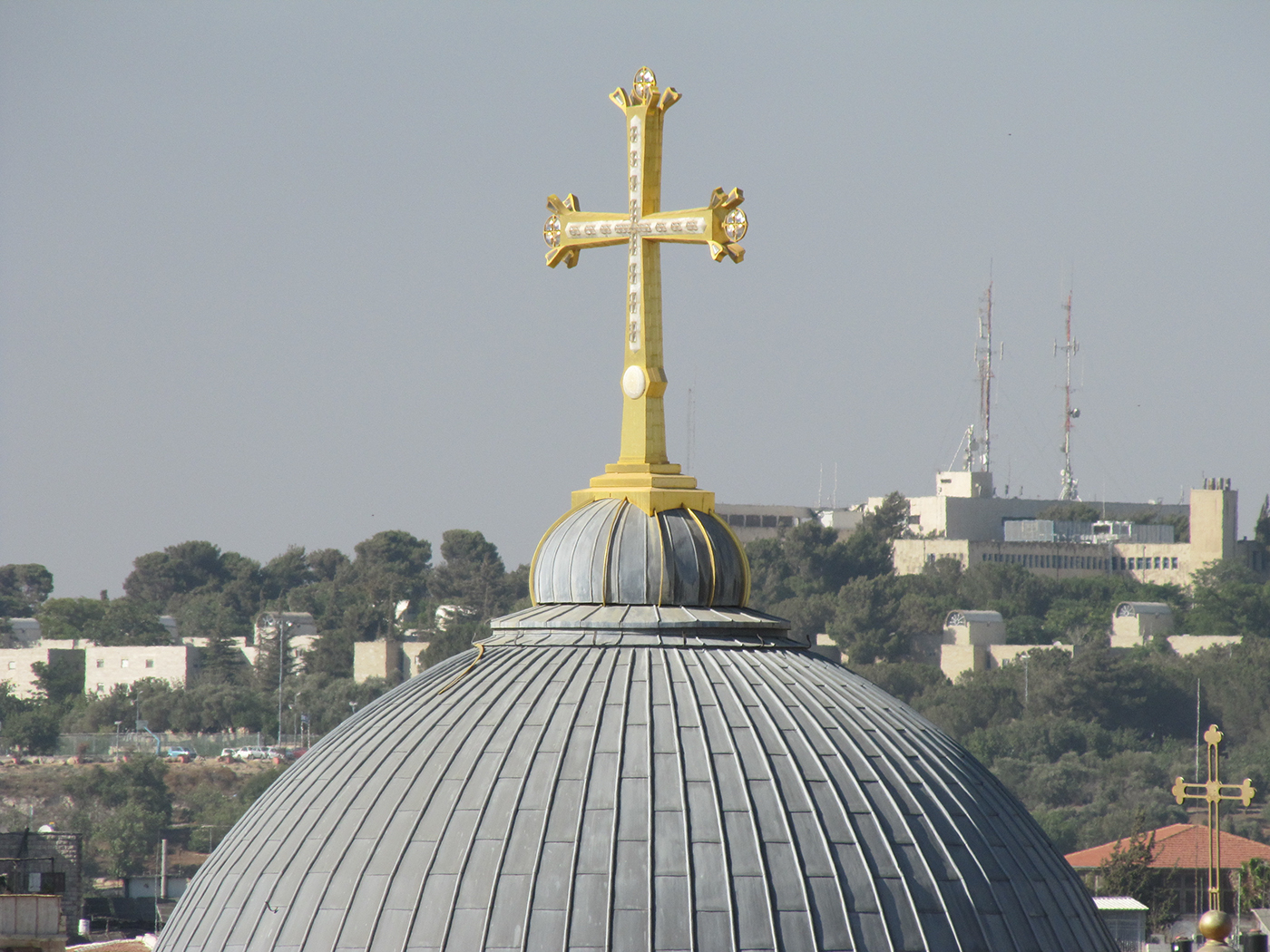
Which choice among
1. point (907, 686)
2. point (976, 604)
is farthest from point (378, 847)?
point (976, 604)

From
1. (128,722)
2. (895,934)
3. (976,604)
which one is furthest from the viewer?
(976,604)

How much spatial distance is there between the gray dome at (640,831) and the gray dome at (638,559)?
597 millimetres

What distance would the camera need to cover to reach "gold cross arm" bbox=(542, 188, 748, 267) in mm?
17125

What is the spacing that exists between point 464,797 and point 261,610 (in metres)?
146

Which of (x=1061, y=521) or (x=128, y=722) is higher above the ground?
(x=1061, y=521)

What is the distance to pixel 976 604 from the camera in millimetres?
148250

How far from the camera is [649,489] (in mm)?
16781

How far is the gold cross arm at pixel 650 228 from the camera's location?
17.1 meters

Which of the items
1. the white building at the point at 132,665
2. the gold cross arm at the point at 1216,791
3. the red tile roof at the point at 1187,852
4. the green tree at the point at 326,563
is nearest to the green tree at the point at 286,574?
the green tree at the point at 326,563

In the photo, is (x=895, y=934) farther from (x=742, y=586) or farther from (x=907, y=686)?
(x=907, y=686)

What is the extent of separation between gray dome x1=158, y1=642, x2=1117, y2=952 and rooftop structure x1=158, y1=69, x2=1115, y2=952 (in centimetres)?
2

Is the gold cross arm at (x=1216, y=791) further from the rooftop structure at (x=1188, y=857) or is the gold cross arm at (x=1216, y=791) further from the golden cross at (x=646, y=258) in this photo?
the rooftop structure at (x=1188, y=857)

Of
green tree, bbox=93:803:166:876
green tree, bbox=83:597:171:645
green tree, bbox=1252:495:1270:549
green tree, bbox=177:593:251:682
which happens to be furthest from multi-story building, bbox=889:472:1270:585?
green tree, bbox=93:803:166:876

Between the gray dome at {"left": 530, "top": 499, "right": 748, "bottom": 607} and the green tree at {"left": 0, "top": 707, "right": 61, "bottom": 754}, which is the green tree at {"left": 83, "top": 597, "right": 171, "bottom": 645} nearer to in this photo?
the green tree at {"left": 0, "top": 707, "right": 61, "bottom": 754}
